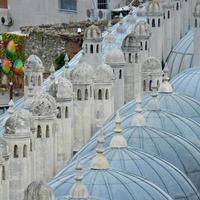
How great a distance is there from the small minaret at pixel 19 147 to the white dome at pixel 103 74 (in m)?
8.76

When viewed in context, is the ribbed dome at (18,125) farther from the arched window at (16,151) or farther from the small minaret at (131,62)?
the small minaret at (131,62)

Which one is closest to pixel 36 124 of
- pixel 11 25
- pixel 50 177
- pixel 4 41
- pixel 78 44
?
pixel 50 177

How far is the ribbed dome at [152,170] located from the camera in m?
51.8

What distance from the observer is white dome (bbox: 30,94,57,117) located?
5416 centimetres

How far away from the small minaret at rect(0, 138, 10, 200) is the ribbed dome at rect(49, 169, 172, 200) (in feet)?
4.15

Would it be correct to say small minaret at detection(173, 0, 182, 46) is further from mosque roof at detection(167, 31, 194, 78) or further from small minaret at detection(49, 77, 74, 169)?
small minaret at detection(49, 77, 74, 169)

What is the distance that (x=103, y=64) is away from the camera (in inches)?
2392

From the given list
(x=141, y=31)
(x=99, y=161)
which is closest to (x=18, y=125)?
(x=99, y=161)

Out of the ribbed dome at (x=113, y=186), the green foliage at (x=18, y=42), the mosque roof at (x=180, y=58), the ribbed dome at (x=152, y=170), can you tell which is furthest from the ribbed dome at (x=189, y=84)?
the green foliage at (x=18, y=42)

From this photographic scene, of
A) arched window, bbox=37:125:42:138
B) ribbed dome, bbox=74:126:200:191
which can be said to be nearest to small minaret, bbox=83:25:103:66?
ribbed dome, bbox=74:126:200:191

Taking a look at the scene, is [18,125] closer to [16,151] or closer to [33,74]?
[16,151]

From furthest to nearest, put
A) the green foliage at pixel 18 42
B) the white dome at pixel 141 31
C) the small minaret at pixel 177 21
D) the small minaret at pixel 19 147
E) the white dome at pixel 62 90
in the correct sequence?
the green foliage at pixel 18 42
the small minaret at pixel 177 21
the white dome at pixel 141 31
the white dome at pixel 62 90
the small minaret at pixel 19 147

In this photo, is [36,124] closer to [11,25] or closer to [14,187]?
[14,187]

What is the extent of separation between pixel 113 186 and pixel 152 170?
308 centimetres
